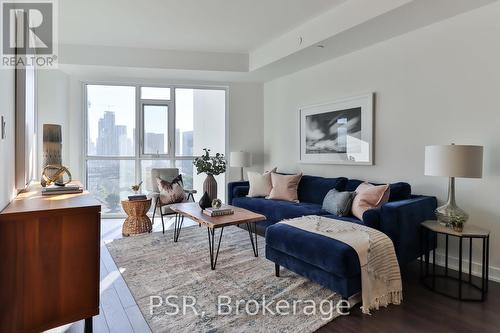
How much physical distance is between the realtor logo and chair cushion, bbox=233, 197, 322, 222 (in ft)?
9.72

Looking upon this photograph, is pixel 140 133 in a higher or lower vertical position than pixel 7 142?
higher

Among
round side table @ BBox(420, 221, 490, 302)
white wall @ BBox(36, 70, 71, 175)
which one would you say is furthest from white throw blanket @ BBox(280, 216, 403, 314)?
white wall @ BBox(36, 70, 71, 175)

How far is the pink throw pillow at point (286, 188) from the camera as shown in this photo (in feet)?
14.4

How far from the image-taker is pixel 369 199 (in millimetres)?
3213

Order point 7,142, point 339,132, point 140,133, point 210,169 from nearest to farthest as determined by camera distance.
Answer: point 7,142 < point 339,132 < point 210,169 < point 140,133

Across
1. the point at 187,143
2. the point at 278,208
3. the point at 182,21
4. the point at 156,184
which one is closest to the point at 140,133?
the point at 187,143

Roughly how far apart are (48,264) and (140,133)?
13.2 ft

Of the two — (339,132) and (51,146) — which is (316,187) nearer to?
(339,132)

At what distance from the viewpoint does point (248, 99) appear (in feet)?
19.2

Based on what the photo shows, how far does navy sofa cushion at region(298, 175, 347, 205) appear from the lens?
4.02m

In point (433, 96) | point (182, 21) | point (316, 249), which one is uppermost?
point (182, 21)

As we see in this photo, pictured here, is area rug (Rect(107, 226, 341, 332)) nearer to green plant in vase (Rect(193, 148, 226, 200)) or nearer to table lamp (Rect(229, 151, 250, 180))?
green plant in vase (Rect(193, 148, 226, 200))

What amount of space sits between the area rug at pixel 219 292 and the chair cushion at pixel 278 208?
0.49 metres

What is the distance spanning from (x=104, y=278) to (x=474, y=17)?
4.34 m
